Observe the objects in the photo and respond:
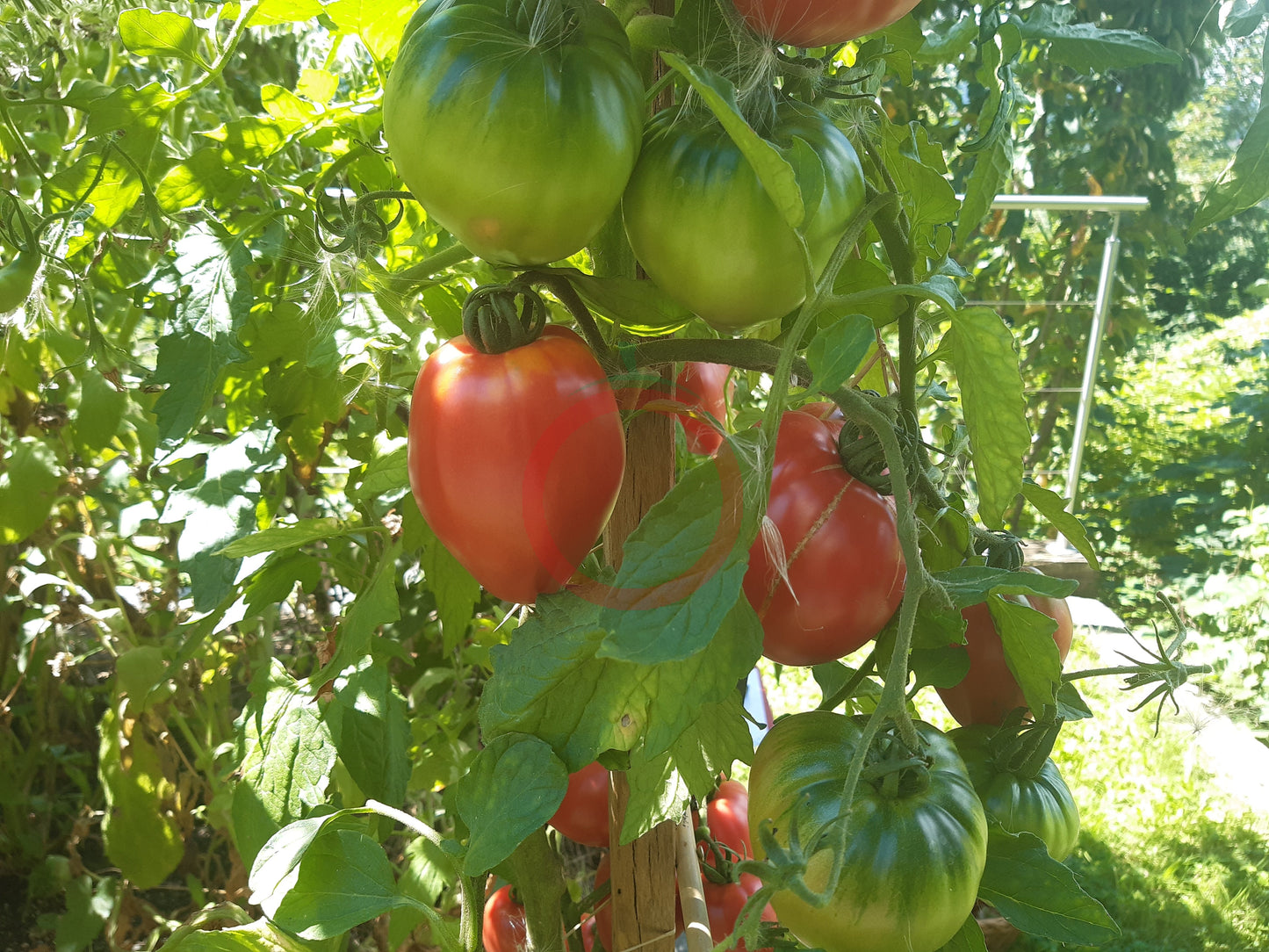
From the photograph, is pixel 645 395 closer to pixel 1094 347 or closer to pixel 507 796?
pixel 507 796

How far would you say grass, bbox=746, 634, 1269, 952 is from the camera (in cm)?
177

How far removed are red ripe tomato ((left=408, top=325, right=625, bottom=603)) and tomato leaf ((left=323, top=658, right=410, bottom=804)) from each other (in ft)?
0.78

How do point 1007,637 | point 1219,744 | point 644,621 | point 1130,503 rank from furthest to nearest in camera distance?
point 1130,503
point 1219,744
point 1007,637
point 644,621

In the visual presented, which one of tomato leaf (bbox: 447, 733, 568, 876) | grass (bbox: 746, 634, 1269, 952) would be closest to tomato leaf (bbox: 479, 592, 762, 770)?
tomato leaf (bbox: 447, 733, 568, 876)

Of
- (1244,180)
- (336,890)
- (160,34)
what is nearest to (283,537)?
(336,890)

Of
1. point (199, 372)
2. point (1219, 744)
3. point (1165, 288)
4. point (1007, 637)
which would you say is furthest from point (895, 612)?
point (1165, 288)

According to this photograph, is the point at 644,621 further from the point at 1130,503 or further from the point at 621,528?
the point at 1130,503

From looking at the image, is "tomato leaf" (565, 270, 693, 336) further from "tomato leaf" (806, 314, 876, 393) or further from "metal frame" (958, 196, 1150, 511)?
"metal frame" (958, 196, 1150, 511)

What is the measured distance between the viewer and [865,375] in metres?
0.58

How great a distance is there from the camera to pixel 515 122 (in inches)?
11.3

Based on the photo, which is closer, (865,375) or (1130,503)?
(865,375)

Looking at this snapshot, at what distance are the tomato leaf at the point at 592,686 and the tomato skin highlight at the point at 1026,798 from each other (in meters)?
0.20

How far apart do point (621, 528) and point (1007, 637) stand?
162 mm

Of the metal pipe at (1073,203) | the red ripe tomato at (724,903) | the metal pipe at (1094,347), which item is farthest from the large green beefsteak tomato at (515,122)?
the metal pipe at (1094,347)
